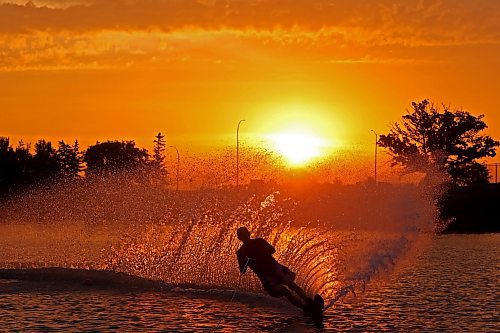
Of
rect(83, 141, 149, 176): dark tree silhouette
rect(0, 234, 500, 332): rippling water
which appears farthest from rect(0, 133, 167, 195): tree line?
rect(0, 234, 500, 332): rippling water

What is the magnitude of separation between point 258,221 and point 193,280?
3.69 m

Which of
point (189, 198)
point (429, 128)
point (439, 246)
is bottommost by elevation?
point (439, 246)

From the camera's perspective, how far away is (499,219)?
273 feet

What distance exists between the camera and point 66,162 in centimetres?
13012

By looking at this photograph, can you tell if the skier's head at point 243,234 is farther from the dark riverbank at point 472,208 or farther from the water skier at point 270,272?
the dark riverbank at point 472,208

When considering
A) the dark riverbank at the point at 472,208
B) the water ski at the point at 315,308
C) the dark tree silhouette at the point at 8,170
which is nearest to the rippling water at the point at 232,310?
the water ski at the point at 315,308

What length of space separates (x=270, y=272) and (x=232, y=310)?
5.13 feet

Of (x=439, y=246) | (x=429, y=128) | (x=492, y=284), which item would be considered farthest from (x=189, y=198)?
(x=429, y=128)

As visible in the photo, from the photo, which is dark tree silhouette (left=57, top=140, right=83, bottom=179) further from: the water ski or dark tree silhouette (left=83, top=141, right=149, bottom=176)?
the water ski

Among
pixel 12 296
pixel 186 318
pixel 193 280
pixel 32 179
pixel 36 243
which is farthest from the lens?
pixel 32 179

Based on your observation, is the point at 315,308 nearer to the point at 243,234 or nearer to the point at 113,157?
the point at 243,234

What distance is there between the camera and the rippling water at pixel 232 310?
17.5 m

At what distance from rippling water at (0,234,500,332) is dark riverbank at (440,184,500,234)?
55067 mm

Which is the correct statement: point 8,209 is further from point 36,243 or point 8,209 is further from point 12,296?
point 12,296
